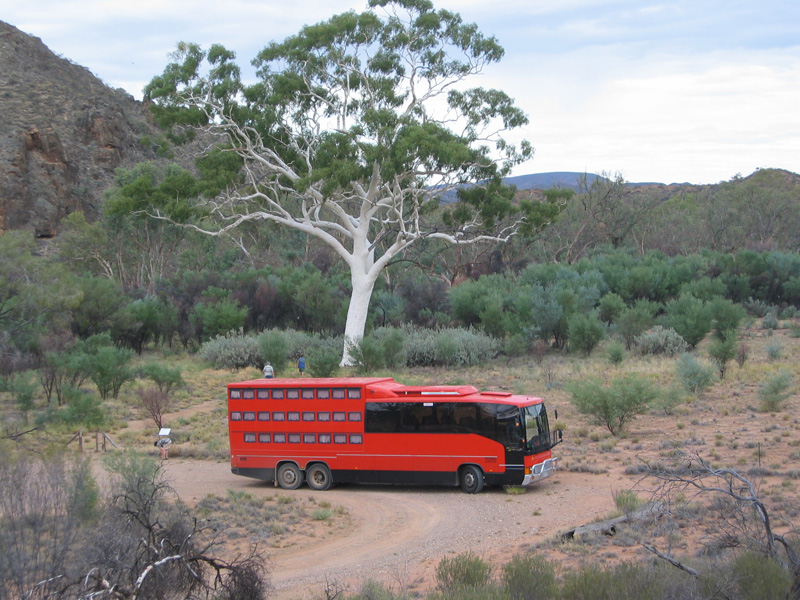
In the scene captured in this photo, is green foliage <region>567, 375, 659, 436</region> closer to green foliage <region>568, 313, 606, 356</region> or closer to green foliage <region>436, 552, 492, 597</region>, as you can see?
green foliage <region>436, 552, 492, 597</region>

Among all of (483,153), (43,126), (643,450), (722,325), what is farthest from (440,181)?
(43,126)

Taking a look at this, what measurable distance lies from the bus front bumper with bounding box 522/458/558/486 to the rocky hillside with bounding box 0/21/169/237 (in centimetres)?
5702

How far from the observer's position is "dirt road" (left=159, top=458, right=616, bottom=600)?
10469 millimetres

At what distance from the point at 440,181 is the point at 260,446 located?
58.3ft

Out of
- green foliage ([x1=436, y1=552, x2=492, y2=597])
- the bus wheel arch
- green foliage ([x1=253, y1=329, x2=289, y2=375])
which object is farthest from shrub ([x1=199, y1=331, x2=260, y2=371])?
green foliage ([x1=436, y1=552, x2=492, y2=597])

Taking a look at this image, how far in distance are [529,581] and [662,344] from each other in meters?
24.1

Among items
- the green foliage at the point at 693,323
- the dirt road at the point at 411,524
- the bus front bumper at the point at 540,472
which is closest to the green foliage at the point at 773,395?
the dirt road at the point at 411,524

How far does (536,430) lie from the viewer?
14930mm

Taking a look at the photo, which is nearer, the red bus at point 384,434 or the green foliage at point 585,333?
the red bus at point 384,434

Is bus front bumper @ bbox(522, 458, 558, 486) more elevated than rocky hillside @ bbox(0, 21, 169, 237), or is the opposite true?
rocky hillside @ bbox(0, 21, 169, 237)

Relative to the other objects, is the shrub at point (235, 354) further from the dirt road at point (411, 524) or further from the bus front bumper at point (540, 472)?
the bus front bumper at point (540, 472)

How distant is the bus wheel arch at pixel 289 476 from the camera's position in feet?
52.1

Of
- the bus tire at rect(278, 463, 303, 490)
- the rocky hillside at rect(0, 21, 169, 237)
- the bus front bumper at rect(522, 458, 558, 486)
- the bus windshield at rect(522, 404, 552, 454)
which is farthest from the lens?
the rocky hillside at rect(0, 21, 169, 237)

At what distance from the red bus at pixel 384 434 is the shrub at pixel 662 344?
16180 millimetres
